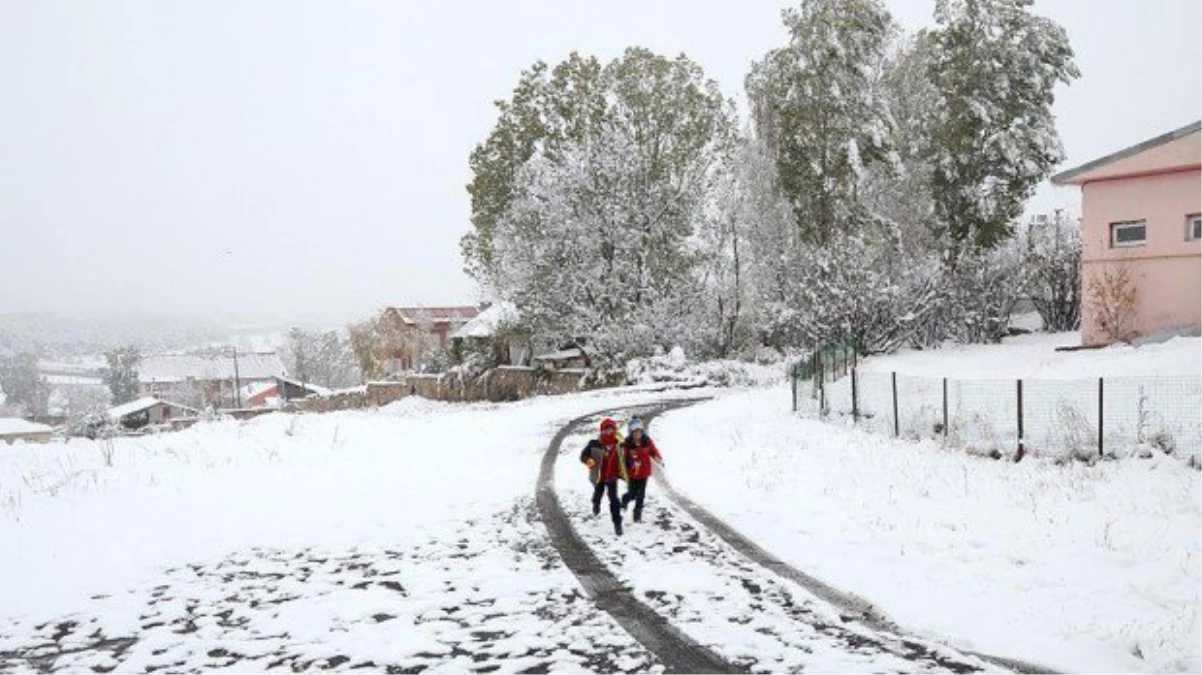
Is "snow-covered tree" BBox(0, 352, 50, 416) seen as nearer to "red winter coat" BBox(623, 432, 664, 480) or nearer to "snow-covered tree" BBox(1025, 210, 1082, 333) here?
"snow-covered tree" BBox(1025, 210, 1082, 333)

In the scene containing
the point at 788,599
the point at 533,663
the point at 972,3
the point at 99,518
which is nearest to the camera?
the point at 533,663

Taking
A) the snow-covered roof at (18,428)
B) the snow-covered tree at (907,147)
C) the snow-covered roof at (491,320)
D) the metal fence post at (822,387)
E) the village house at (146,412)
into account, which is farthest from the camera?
the village house at (146,412)

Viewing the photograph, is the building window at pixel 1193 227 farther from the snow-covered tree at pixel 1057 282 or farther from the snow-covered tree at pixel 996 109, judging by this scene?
the snow-covered tree at pixel 996 109

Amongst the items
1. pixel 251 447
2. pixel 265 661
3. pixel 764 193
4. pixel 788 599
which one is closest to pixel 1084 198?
pixel 764 193

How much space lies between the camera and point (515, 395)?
134ft

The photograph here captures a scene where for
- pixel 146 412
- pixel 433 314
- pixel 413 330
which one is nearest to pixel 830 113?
pixel 413 330

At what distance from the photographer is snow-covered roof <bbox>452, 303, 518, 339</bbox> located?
3913 centimetres

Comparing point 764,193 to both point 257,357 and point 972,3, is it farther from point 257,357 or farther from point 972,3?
point 257,357

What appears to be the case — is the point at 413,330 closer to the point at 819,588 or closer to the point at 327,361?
the point at 327,361

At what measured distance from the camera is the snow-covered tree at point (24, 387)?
128400mm

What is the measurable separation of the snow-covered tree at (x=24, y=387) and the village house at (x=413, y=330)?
71250 mm

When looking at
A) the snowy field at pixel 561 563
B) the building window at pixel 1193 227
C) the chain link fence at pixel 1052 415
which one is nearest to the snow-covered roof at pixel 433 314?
the building window at pixel 1193 227

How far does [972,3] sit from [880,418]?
25.7 metres

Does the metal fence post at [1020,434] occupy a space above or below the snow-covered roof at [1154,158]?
below
